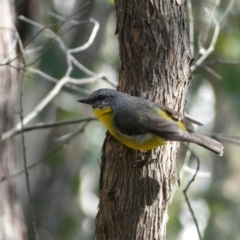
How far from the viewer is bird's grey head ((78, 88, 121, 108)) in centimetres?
418

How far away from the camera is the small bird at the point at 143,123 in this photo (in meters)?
3.96

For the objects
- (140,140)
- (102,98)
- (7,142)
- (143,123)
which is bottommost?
(7,142)

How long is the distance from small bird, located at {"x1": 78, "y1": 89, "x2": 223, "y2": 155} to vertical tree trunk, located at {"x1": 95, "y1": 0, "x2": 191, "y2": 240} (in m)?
0.08

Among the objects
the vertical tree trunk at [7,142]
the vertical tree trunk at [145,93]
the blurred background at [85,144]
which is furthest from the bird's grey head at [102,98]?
the blurred background at [85,144]

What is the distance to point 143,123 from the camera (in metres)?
4.14

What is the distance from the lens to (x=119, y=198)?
13.0 feet

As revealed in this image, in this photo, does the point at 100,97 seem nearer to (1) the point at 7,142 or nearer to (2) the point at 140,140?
(2) the point at 140,140

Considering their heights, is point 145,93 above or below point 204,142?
above

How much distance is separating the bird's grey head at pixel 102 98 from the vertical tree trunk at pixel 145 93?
17cm

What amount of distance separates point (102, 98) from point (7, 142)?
1.92 metres

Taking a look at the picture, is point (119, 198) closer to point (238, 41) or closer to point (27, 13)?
point (27, 13)

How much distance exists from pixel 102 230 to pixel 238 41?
5233 millimetres

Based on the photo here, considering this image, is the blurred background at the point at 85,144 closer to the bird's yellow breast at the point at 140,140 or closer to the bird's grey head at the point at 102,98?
the bird's grey head at the point at 102,98

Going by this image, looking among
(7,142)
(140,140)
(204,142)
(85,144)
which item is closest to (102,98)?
(140,140)
